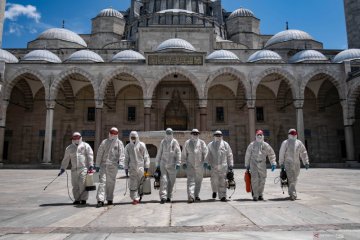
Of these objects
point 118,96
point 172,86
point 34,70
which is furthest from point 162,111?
point 34,70

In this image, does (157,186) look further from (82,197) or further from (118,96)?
(118,96)

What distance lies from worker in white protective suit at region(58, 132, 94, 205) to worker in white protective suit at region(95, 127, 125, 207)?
0.24m

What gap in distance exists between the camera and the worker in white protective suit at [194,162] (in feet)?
18.6

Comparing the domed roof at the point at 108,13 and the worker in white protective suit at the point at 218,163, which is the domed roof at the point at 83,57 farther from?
the worker in white protective suit at the point at 218,163

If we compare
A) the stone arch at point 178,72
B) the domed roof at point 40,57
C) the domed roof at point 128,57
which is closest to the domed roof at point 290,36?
the stone arch at point 178,72

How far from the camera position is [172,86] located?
23.1m

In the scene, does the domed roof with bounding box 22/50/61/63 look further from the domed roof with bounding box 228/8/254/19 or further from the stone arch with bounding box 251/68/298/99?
the domed roof with bounding box 228/8/254/19

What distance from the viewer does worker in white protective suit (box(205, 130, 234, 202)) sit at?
574cm

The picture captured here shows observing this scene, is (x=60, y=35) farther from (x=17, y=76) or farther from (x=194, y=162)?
(x=194, y=162)

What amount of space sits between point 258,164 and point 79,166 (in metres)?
3.48

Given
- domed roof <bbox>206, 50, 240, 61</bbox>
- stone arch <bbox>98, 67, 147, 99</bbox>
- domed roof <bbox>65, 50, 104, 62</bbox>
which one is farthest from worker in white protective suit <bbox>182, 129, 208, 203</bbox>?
domed roof <bbox>65, 50, 104, 62</bbox>

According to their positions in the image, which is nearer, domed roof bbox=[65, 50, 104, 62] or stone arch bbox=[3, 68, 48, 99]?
stone arch bbox=[3, 68, 48, 99]

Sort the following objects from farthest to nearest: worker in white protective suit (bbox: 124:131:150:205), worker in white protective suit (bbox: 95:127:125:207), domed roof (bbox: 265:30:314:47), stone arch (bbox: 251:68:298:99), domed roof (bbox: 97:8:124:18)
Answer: domed roof (bbox: 97:8:124:18), domed roof (bbox: 265:30:314:47), stone arch (bbox: 251:68:298:99), worker in white protective suit (bbox: 124:131:150:205), worker in white protective suit (bbox: 95:127:125:207)

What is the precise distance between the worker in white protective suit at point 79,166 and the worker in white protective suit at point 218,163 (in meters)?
2.34
